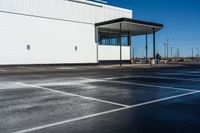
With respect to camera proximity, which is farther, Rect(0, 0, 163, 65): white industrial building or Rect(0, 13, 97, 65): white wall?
Rect(0, 0, 163, 65): white industrial building

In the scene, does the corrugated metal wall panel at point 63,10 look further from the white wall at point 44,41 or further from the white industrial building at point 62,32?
the white wall at point 44,41

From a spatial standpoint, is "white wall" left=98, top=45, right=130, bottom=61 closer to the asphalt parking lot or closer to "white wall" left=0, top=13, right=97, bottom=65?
"white wall" left=0, top=13, right=97, bottom=65

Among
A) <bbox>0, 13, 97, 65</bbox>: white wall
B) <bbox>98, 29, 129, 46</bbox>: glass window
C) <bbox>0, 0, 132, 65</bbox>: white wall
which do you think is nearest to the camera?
<bbox>0, 13, 97, 65</bbox>: white wall

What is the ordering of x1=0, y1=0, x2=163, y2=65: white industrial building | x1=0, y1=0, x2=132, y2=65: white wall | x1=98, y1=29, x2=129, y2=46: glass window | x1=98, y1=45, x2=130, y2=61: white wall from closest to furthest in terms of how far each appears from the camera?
x1=0, y1=0, x2=132, y2=65: white wall < x1=0, y1=0, x2=163, y2=65: white industrial building < x1=98, y1=45, x2=130, y2=61: white wall < x1=98, y1=29, x2=129, y2=46: glass window

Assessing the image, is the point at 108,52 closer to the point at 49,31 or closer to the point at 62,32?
the point at 62,32

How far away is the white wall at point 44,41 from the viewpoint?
88.2 ft

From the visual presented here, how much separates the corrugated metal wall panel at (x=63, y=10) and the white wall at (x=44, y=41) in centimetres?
75

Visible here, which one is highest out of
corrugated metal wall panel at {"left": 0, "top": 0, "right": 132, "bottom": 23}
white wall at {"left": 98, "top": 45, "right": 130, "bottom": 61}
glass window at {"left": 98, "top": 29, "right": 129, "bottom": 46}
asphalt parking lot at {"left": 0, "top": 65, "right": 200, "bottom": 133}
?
corrugated metal wall panel at {"left": 0, "top": 0, "right": 132, "bottom": 23}

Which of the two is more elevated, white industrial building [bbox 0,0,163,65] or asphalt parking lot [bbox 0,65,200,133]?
white industrial building [bbox 0,0,163,65]

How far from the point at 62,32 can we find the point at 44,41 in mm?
2791

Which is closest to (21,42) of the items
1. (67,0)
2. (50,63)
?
(50,63)

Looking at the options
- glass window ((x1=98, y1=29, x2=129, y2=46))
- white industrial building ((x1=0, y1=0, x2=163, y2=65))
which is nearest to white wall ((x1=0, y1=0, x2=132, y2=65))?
white industrial building ((x1=0, y1=0, x2=163, y2=65))

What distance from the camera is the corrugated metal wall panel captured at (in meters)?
27.5

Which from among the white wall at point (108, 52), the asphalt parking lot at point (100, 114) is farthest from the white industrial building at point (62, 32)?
the asphalt parking lot at point (100, 114)
